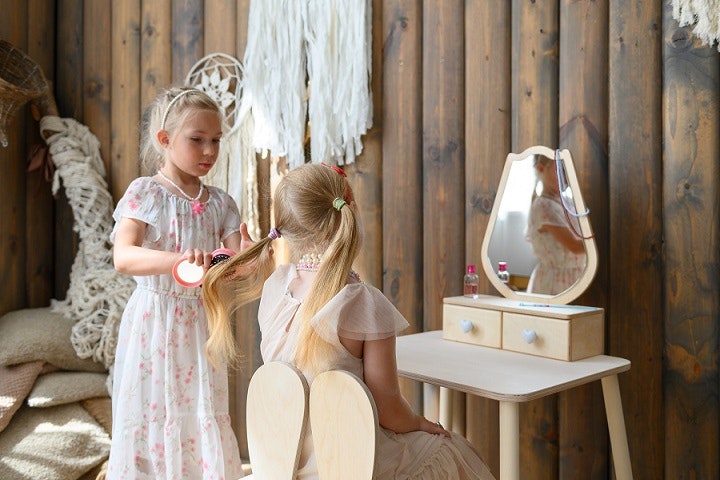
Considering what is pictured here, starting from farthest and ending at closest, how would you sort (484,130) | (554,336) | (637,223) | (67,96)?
(67,96) → (484,130) → (637,223) → (554,336)

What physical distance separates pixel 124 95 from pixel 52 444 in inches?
58.0

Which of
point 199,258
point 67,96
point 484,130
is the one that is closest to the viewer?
point 199,258

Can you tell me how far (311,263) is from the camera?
140 centimetres

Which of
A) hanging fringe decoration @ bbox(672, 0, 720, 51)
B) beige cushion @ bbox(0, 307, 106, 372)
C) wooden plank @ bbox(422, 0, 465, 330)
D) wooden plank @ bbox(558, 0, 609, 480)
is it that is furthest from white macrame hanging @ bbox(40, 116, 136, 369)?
hanging fringe decoration @ bbox(672, 0, 720, 51)

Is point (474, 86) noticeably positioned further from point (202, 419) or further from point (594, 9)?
point (202, 419)

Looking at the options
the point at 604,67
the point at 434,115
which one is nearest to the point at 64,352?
the point at 434,115

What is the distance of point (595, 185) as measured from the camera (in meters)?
1.92

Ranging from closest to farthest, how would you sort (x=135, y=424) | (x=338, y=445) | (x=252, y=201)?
(x=338, y=445), (x=135, y=424), (x=252, y=201)

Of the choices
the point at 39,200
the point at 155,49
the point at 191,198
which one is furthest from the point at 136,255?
the point at 39,200

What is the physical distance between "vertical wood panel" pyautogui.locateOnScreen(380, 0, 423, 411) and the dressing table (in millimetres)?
330

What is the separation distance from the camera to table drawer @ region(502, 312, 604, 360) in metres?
1.67

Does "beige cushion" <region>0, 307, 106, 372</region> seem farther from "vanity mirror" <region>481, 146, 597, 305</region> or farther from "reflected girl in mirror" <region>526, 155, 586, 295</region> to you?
"reflected girl in mirror" <region>526, 155, 586, 295</region>

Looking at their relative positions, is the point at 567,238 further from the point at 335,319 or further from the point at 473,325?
the point at 335,319

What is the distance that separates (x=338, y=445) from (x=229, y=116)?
6.00 feet
